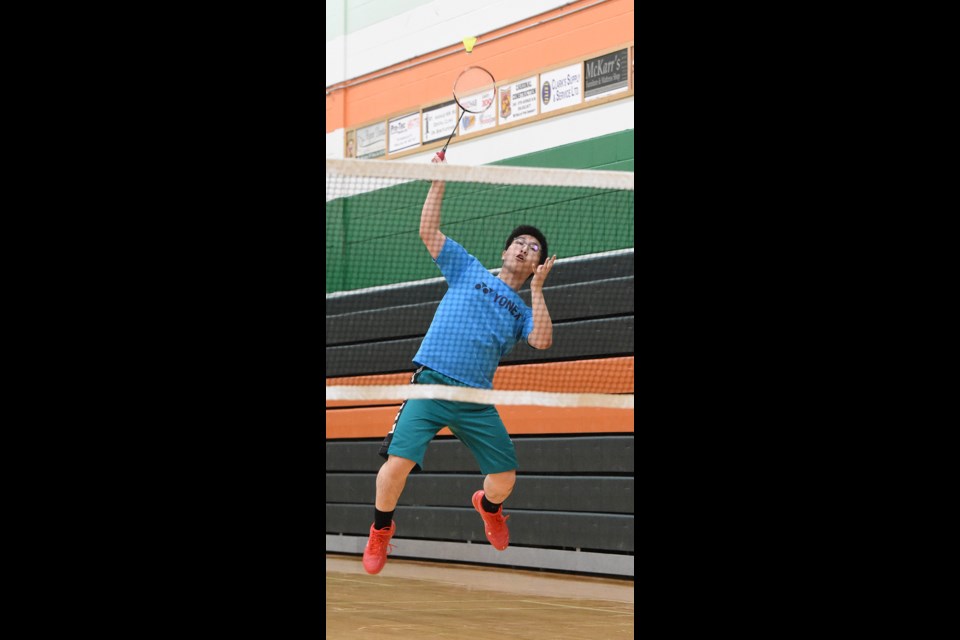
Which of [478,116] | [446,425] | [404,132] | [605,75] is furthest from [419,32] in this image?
[446,425]

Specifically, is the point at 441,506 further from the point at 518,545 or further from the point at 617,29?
the point at 617,29

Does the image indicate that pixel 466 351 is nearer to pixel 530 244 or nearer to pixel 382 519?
pixel 530 244

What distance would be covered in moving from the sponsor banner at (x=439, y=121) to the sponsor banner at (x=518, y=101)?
387 mm

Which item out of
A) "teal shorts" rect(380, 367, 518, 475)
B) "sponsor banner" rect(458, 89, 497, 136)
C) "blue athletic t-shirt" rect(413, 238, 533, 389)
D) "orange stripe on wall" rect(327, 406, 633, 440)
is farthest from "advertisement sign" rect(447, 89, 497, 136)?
"teal shorts" rect(380, 367, 518, 475)

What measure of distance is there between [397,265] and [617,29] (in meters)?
Answer: 2.37

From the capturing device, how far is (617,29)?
22.3 ft

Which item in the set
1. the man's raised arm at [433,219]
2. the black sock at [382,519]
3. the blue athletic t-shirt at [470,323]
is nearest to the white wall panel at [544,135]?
the blue athletic t-shirt at [470,323]

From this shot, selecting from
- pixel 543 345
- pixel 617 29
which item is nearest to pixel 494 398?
pixel 543 345

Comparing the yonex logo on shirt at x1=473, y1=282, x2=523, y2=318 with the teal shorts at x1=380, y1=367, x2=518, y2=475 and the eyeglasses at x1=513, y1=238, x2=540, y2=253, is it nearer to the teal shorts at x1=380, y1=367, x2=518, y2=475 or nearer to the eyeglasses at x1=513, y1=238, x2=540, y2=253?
the eyeglasses at x1=513, y1=238, x2=540, y2=253

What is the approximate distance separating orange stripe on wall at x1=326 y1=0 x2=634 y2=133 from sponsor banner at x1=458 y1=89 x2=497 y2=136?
0.55ft

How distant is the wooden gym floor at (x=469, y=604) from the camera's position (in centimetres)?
519

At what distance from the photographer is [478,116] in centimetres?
788

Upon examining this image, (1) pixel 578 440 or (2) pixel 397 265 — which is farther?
(2) pixel 397 265

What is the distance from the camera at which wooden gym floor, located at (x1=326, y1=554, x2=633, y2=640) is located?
5.19 meters
